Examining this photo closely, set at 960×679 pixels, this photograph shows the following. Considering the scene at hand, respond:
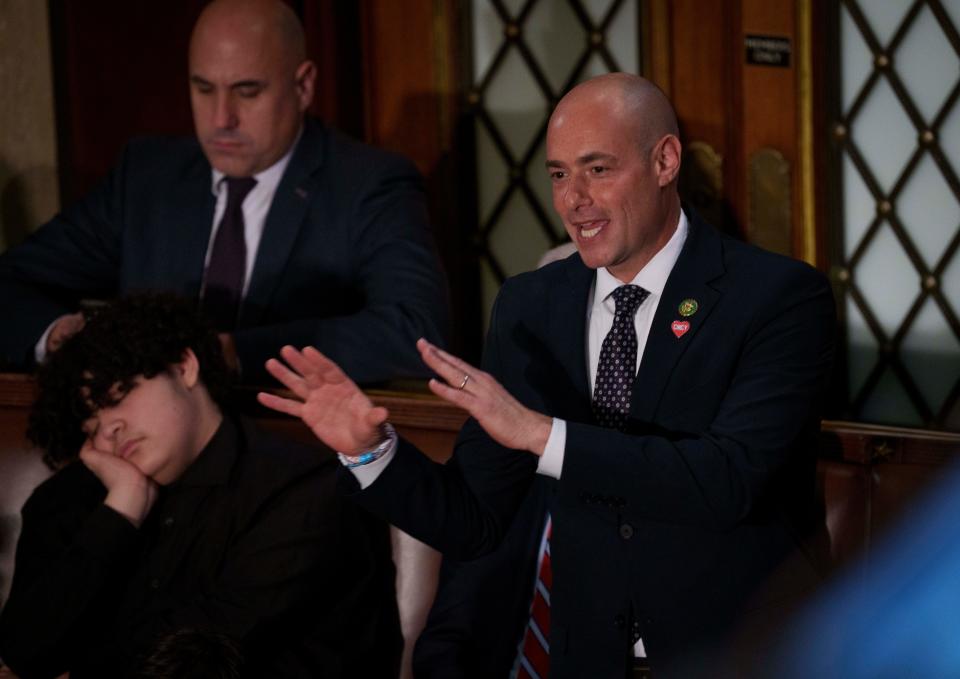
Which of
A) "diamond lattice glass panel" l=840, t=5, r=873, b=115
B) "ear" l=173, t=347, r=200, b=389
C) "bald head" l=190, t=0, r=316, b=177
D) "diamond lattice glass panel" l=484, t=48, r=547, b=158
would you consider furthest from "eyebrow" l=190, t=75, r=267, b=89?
"diamond lattice glass panel" l=840, t=5, r=873, b=115

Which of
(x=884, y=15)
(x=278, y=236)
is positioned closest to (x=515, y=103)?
(x=884, y=15)

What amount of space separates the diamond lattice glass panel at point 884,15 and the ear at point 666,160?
7.16ft

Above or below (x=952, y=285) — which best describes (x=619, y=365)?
above

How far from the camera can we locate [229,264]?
3.37 meters

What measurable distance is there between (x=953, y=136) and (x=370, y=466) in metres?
2.60

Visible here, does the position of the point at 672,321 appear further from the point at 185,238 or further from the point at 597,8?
the point at 597,8

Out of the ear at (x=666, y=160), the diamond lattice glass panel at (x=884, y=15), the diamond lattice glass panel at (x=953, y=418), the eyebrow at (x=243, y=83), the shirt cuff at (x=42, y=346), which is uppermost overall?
the diamond lattice glass panel at (x=884, y=15)

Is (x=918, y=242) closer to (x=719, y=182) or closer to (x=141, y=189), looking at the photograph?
(x=719, y=182)

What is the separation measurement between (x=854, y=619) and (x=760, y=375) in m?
0.48

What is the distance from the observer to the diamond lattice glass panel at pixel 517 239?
14.8 ft

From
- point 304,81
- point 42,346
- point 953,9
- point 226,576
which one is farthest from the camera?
point 953,9

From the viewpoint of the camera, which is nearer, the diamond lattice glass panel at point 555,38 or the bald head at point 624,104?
the bald head at point 624,104

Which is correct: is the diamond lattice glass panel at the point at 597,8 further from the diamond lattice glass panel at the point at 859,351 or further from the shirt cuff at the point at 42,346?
the shirt cuff at the point at 42,346

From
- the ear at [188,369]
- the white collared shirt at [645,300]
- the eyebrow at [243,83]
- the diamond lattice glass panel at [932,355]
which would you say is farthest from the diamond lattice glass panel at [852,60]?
the ear at [188,369]
